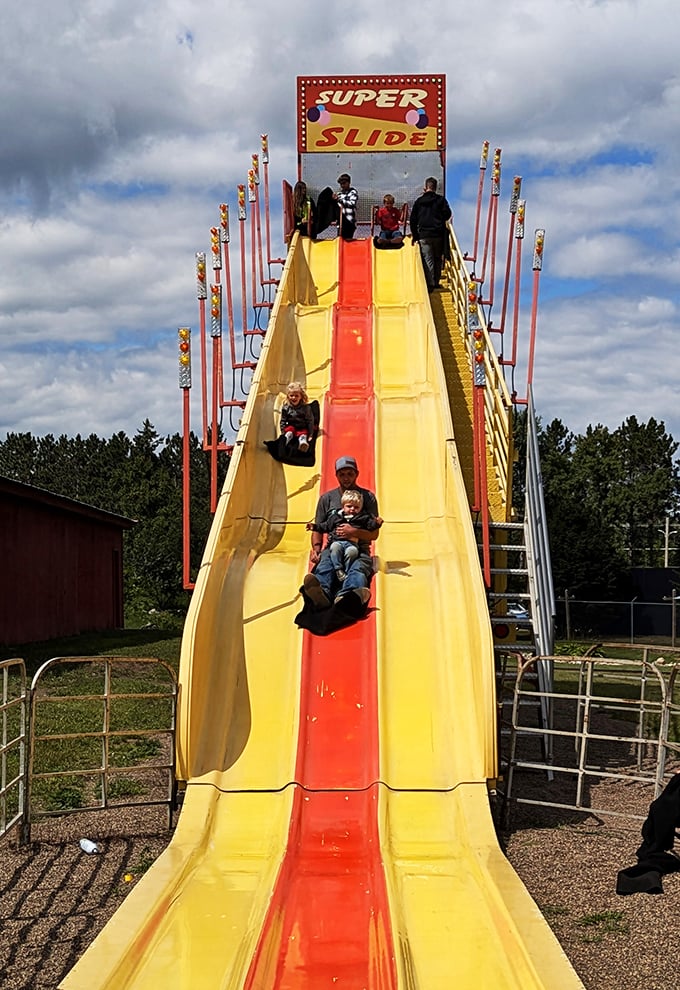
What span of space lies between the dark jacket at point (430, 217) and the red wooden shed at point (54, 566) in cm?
763

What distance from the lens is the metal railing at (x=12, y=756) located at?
6719mm

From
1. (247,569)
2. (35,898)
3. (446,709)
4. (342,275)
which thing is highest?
(342,275)

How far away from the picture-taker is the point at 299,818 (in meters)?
7.06

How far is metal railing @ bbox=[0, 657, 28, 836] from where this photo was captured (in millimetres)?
6719

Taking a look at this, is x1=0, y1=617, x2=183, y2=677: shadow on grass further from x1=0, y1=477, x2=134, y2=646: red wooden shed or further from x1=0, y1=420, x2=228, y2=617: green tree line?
x1=0, y1=420, x2=228, y2=617: green tree line

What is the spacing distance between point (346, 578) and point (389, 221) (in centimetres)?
1143

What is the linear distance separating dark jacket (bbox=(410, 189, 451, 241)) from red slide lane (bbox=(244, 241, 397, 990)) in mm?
7440

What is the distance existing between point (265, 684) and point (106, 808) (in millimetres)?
1452

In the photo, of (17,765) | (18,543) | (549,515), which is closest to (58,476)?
(549,515)

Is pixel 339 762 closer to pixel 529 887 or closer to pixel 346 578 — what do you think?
pixel 529 887

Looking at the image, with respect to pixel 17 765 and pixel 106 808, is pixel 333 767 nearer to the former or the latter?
pixel 106 808

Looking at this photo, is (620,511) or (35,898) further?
(620,511)

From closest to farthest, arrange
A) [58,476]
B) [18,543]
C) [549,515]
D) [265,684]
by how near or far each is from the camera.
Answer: [265,684]
[18,543]
[549,515]
[58,476]

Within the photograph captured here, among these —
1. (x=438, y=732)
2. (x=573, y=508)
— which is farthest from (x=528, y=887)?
(x=573, y=508)
